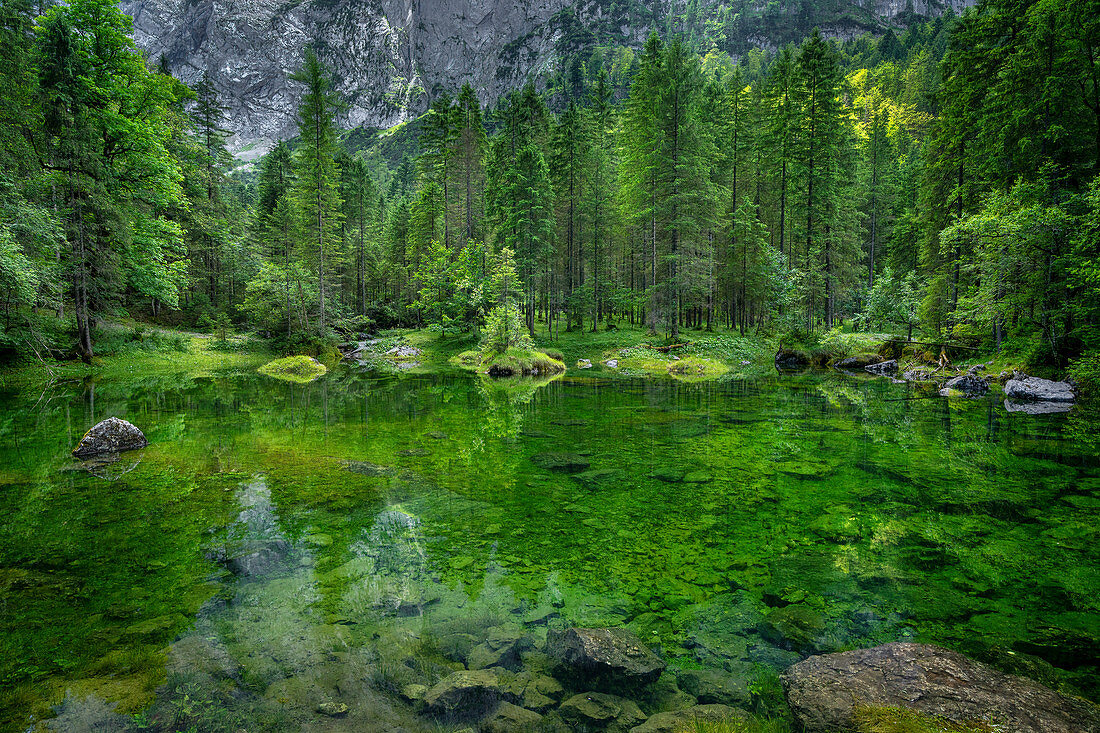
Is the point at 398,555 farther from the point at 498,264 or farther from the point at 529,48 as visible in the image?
the point at 529,48

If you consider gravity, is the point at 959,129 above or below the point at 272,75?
below

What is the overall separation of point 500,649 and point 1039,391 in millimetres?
19765

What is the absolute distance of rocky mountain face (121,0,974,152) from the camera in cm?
16100

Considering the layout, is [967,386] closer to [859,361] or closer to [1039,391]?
[1039,391]

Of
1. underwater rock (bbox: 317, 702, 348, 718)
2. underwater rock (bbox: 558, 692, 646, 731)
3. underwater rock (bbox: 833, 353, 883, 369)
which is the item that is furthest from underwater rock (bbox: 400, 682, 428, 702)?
underwater rock (bbox: 833, 353, 883, 369)

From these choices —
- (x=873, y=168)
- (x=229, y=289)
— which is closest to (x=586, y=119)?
(x=873, y=168)

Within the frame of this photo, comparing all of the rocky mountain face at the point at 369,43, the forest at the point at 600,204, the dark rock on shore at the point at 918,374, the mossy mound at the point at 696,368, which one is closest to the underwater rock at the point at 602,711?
the forest at the point at 600,204

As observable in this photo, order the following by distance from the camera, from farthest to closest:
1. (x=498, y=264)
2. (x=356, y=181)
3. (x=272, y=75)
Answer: (x=272, y=75), (x=356, y=181), (x=498, y=264)

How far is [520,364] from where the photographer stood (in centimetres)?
2525

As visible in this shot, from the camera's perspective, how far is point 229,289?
4044 cm

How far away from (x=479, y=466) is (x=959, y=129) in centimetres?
2912

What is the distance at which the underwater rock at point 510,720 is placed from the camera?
3010mm

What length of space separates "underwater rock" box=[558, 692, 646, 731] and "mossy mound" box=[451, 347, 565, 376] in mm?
21613

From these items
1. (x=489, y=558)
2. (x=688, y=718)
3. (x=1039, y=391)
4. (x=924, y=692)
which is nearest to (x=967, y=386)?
(x=1039, y=391)
